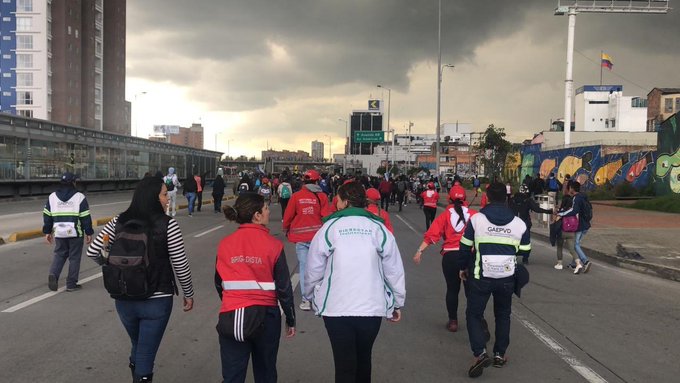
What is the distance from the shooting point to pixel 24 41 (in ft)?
222

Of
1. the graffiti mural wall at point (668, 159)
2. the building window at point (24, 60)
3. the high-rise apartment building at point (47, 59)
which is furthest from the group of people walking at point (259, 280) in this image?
the building window at point (24, 60)

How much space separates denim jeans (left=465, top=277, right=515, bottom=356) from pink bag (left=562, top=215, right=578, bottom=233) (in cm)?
605

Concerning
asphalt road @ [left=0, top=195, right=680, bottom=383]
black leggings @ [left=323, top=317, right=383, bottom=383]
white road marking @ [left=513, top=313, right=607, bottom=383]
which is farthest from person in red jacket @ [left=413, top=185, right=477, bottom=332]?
black leggings @ [left=323, top=317, right=383, bottom=383]

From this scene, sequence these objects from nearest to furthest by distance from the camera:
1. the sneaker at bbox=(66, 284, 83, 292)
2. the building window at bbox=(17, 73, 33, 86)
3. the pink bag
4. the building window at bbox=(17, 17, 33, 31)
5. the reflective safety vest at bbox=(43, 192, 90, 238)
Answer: the reflective safety vest at bbox=(43, 192, 90, 238) → the sneaker at bbox=(66, 284, 83, 292) → the pink bag → the building window at bbox=(17, 17, 33, 31) → the building window at bbox=(17, 73, 33, 86)

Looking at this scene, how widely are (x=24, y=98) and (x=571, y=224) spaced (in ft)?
241

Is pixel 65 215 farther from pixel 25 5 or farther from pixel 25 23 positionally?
pixel 25 5

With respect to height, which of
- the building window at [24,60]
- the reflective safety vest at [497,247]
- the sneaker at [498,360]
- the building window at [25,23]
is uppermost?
the building window at [25,23]

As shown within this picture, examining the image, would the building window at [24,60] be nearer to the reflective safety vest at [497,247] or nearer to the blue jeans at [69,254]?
the blue jeans at [69,254]

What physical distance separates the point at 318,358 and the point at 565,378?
7.27 ft

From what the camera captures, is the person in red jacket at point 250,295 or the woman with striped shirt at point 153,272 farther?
Answer: the woman with striped shirt at point 153,272

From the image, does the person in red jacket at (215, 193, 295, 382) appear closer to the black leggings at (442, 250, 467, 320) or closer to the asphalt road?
the asphalt road

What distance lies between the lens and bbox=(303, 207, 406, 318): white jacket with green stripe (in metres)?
3.46

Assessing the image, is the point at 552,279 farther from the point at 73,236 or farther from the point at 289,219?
the point at 73,236

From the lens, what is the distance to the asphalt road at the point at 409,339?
4.92 metres
